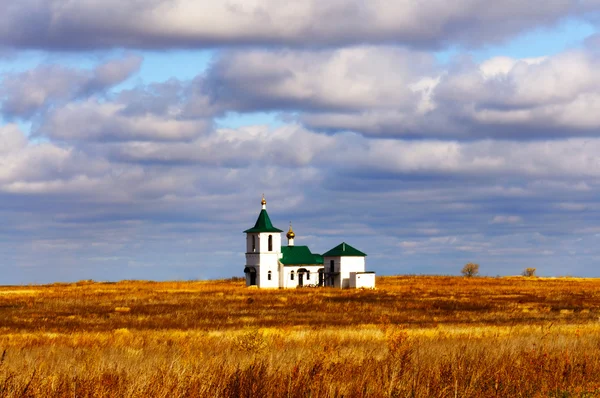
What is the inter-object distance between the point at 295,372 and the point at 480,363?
3.96 m

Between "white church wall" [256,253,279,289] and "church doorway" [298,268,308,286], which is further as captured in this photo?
"church doorway" [298,268,308,286]

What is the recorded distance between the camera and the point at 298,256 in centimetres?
9788

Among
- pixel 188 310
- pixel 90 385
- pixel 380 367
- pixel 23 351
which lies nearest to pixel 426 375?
pixel 380 367

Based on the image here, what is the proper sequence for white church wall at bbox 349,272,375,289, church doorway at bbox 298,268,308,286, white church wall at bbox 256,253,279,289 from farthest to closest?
church doorway at bbox 298,268,308,286
white church wall at bbox 256,253,279,289
white church wall at bbox 349,272,375,289

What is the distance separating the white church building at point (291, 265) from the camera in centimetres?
9369

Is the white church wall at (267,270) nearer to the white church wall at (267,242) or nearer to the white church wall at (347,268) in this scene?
the white church wall at (267,242)

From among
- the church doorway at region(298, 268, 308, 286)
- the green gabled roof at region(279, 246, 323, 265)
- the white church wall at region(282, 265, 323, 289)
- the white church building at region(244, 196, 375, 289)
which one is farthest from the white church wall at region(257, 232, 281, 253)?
the church doorway at region(298, 268, 308, 286)

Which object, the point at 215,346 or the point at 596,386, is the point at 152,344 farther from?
the point at 596,386

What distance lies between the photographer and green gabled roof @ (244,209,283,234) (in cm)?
9481

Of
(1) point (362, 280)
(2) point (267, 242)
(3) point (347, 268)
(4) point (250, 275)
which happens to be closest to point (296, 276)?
(4) point (250, 275)

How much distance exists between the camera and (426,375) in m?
11.8

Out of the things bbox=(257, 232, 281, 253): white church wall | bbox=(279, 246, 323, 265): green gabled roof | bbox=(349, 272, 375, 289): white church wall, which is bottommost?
bbox=(349, 272, 375, 289): white church wall

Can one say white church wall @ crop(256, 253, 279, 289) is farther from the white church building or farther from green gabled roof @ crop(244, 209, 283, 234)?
green gabled roof @ crop(244, 209, 283, 234)

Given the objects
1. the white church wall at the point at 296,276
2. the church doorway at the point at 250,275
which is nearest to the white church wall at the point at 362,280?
the white church wall at the point at 296,276
